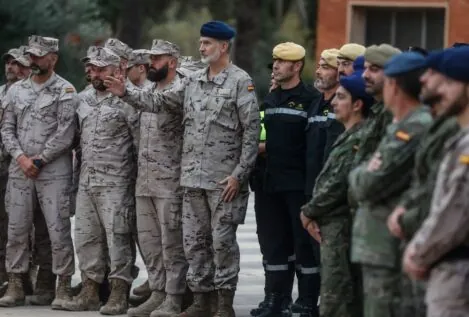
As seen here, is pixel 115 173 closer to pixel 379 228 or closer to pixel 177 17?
pixel 379 228

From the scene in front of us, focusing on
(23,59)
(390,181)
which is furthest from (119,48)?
(390,181)

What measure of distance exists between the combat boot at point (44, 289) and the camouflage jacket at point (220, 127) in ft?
6.48

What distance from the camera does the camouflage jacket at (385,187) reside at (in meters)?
8.03

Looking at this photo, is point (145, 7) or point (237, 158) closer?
point (237, 158)

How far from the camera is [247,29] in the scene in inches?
1534

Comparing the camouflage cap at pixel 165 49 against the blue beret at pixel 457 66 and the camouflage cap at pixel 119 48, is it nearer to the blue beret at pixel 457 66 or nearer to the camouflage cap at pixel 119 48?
the camouflage cap at pixel 119 48

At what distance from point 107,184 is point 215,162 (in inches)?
45.2

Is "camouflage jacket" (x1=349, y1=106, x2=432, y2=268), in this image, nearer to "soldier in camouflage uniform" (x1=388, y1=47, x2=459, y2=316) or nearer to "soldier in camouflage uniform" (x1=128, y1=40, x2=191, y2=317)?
"soldier in camouflage uniform" (x1=388, y1=47, x2=459, y2=316)

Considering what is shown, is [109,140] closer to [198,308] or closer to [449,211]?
[198,308]

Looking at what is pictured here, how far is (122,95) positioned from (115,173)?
1.04 metres

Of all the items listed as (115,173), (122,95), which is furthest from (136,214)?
(122,95)

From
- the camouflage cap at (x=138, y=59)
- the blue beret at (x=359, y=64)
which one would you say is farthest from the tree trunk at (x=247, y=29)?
the blue beret at (x=359, y=64)

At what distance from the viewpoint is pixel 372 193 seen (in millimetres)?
8117

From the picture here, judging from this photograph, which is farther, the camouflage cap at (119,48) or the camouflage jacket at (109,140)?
the camouflage cap at (119,48)
